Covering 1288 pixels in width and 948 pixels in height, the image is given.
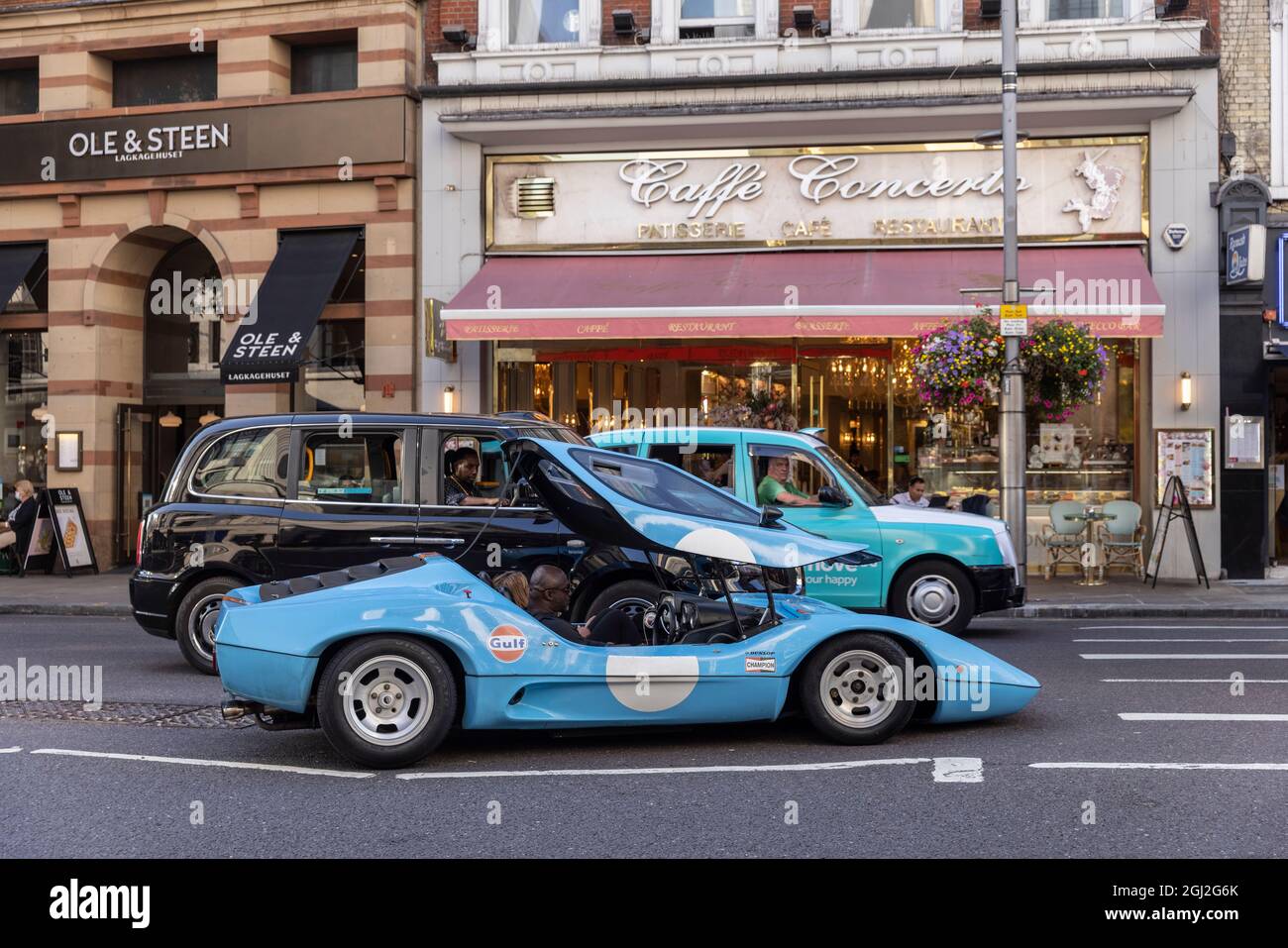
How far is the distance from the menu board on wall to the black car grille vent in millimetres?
12915

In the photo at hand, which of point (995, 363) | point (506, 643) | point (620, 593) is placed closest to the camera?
point (506, 643)

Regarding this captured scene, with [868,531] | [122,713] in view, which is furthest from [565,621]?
[868,531]

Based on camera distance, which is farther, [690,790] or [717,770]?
[717,770]

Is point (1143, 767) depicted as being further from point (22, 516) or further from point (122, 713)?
point (22, 516)

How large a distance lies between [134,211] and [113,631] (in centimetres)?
917

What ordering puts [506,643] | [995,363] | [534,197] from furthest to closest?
1. [534,197]
2. [995,363]
3. [506,643]

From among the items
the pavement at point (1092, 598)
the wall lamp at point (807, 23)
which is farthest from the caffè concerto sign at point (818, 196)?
the pavement at point (1092, 598)

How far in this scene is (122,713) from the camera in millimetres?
7984

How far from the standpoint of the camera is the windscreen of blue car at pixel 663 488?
669 centimetres

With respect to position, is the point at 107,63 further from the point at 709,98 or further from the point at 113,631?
the point at 113,631

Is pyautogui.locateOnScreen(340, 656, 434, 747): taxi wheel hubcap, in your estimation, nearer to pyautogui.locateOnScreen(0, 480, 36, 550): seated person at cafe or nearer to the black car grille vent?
the black car grille vent

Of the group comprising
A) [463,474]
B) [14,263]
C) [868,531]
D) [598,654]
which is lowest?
[598,654]

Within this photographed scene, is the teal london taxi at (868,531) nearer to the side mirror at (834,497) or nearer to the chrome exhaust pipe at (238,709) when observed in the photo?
the side mirror at (834,497)

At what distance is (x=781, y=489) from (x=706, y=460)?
27.3 inches
